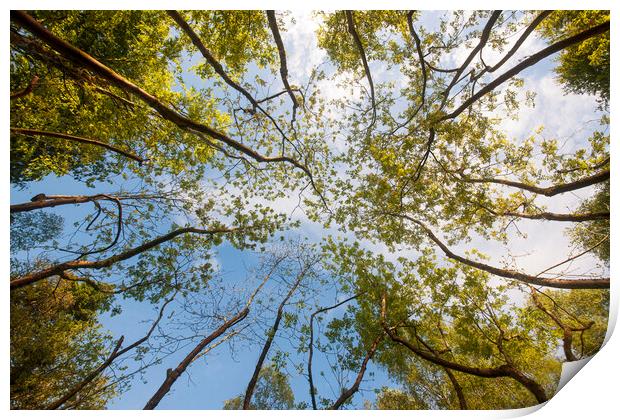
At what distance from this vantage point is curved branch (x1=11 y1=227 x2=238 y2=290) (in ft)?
19.7

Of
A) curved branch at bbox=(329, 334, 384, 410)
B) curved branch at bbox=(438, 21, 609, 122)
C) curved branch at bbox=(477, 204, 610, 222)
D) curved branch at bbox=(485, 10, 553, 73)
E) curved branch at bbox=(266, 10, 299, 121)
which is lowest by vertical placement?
curved branch at bbox=(329, 334, 384, 410)

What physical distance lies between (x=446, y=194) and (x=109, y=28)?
35.4 feet

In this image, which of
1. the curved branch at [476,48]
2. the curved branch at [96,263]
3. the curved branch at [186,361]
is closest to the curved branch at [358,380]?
the curved branch at [186,361]

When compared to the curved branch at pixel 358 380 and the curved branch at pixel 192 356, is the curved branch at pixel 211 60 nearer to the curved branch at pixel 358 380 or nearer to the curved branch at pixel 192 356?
the curved branch at pixel 192 356

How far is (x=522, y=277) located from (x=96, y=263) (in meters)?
10.7

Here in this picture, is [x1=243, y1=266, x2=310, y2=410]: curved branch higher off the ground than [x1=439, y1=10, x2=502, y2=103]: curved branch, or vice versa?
[x1=439, y1=10, x2=502, y2=103]: curved branch

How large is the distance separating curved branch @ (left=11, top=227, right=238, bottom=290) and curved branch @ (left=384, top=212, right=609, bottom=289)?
6.26 m

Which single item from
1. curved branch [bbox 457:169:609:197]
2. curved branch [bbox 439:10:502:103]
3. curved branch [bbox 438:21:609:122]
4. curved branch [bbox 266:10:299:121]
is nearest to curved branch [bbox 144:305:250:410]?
curved branch [bbox 266:10:299:121]

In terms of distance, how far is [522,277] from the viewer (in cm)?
724

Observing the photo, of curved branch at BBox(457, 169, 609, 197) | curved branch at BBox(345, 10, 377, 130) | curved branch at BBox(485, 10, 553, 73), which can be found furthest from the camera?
curved branch at BBox(345, 10, 377, 130)

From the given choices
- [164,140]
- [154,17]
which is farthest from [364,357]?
[154,17]

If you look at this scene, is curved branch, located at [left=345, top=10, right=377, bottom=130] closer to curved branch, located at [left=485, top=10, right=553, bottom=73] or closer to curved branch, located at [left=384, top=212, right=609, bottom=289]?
curved branch, located at [left=485, top=10, right=553, bottom=73]

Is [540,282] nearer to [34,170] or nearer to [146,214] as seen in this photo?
[146,214]
